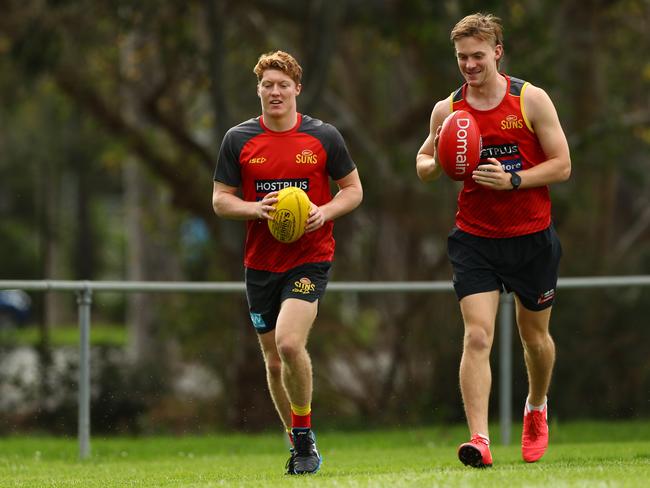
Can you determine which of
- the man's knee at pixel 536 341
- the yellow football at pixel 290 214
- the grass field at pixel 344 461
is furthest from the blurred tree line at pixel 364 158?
the yellow football at pixel 290 214

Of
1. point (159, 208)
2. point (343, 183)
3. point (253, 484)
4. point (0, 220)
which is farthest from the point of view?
point (0, 220)

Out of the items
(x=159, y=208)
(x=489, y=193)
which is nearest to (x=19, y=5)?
(x=159, y=208)

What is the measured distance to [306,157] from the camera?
824 cm

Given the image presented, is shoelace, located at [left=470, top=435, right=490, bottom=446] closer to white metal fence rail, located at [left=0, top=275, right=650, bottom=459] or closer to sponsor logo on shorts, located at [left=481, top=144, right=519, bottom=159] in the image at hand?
sponsor logo on shorts, located at [left=481, top=144, right=519, bottom=159]

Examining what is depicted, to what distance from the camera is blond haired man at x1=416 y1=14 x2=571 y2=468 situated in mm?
7852

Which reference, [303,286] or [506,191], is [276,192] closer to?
[303,286]

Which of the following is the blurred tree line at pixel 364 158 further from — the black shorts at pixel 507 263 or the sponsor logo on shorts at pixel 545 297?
the black shorts at pixel 507 263

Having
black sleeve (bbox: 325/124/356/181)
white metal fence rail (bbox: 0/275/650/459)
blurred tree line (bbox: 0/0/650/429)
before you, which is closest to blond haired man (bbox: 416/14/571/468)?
black sleeve (bbox: 325/124/356/181)

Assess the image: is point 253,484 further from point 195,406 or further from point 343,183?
point 195,406

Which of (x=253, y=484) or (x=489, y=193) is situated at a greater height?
(x=489, y=193)

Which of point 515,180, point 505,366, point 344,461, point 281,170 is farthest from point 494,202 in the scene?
point 505,366

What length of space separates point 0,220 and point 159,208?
25.9 m

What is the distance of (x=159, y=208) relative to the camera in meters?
24.4

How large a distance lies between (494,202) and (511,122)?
0.50 m
